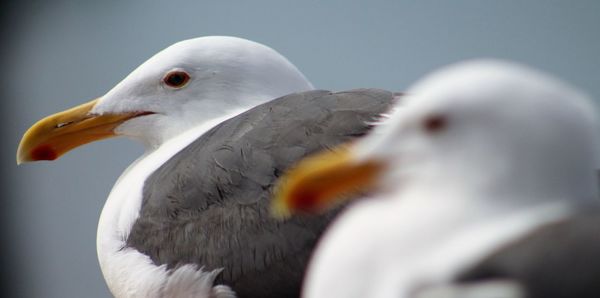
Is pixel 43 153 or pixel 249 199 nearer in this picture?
pixel 249 199

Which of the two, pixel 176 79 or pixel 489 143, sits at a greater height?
pixel 489 143

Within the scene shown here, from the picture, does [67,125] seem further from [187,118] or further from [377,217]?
[377,217]

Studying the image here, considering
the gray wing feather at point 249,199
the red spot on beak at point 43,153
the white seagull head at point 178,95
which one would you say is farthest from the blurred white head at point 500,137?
the red spot on beak at point 43,153

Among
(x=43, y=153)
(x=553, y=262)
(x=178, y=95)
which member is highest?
(x=553, y=262)

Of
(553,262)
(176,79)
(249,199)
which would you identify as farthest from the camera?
(176,79)

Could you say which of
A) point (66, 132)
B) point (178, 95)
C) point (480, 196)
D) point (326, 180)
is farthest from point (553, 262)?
point (66, 132)

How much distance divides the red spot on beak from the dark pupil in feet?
0.81

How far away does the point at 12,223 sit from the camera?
3938 millimetres

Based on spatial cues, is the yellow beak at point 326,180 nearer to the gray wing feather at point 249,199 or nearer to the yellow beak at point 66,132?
the gray wing feather at point 249,199

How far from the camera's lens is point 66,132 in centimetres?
184

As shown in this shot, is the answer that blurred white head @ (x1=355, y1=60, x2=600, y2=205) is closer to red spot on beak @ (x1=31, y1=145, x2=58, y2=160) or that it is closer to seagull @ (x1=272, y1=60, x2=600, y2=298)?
seagull @ (x1=272, y1=60, x2=600, y2=298)

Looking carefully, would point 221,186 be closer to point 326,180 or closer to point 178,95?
point 178,95

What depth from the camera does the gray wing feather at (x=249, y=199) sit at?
136 centimetres

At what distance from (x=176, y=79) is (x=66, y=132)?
22 centimetres
